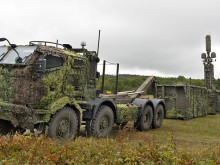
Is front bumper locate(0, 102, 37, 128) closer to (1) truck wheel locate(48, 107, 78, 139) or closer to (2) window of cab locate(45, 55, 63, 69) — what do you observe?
(1) truck wheel locate(48, 107, 78, 139)

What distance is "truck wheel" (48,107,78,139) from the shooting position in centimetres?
578

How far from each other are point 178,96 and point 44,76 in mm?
9369

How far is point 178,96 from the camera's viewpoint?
1348 cm

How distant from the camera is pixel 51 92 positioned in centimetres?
600

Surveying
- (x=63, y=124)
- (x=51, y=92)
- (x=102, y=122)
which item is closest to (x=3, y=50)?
(x=51, y=92)

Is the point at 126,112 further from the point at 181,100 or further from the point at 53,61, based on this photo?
the point at 181,100

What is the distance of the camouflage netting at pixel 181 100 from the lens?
13109 millimetres

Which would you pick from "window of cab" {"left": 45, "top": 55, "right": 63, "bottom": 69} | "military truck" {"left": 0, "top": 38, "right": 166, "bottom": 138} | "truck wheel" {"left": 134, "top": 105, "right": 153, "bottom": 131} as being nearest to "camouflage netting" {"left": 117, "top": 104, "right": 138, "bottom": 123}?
"military truck" {"left": 0, "top": 38, "right": 166, "bottom": 138}

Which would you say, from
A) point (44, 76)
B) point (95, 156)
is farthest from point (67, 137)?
point (95, 156)

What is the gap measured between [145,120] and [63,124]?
4.50 meters

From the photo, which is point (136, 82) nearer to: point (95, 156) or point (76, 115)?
point (76, 115)

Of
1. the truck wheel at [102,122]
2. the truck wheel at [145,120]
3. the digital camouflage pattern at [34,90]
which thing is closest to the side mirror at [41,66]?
the digital camouflage pattern at [34,90]

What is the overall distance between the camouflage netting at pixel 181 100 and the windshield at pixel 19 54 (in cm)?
927

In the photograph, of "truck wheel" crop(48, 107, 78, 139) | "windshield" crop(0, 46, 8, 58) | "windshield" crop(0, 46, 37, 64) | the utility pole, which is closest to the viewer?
"truck wheel" crop(48, 107, 78, 139)
